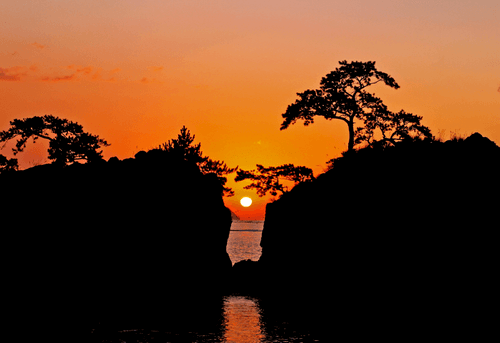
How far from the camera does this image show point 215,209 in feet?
130

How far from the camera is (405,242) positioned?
22.5m

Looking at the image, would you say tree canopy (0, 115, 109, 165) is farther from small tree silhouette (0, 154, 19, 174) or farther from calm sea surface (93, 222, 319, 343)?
calm sea surface (93, 222, 319, 343)

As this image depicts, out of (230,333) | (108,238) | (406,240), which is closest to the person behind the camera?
(406,240)

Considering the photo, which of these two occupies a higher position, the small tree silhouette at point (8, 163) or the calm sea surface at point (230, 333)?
the small tree silhouette at point (8, 163)

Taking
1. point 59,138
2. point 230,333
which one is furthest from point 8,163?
point 230,333

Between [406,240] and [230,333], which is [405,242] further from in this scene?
[230,333]

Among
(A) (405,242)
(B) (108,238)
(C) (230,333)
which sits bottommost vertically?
(C) (230,333)

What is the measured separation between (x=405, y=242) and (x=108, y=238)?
19.3m

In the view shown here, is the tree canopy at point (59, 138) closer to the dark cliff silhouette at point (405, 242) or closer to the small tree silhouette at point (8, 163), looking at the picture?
the small tree silhouette at point (8, 163)

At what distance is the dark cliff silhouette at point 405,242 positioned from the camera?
20391 mm

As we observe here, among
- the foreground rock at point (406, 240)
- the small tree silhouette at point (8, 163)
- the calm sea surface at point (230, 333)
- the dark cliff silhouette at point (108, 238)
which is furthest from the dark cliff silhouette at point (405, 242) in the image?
the small tree silhouette at point (8, 163)

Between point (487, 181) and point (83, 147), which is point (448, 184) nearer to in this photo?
point (487, 181)

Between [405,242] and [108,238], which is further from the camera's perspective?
[108,238]

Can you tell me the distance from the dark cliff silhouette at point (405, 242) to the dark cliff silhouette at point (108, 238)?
29.0ft
